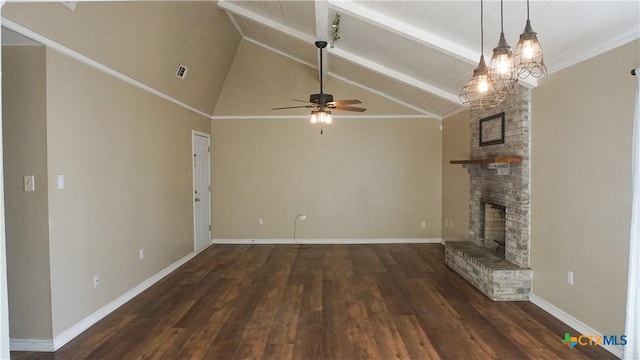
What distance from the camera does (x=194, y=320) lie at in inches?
134

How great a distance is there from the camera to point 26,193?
285 cm

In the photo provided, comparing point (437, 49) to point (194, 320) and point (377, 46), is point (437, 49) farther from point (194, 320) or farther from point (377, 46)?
point (194, 320)

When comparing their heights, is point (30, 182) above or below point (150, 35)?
below

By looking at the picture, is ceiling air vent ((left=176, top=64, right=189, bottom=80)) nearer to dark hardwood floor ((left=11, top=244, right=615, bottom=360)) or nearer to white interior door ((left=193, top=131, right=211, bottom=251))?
white interior door ((left=193, top=131, right=211, bottom=251))

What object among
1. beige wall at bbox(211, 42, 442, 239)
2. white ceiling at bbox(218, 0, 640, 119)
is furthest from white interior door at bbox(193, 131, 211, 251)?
white ceiling at bbox(218, 0, 640, 119)

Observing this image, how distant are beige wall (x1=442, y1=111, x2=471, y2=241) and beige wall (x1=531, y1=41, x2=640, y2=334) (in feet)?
6.00

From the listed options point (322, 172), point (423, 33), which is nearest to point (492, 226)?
point (423, 33)

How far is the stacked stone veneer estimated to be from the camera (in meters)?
3.84

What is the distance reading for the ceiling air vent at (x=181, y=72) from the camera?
468cm

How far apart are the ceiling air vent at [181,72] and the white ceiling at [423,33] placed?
98 centimetres

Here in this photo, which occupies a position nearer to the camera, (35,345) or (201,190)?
(35,345)

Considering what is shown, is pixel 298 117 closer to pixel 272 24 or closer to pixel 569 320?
pixel 272 24

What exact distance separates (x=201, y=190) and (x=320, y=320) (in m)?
3.78

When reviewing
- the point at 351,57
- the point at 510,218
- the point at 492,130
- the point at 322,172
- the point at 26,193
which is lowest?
the point at 510,218
